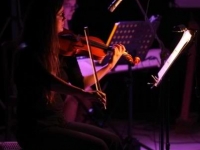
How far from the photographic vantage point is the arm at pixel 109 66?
3.25 metres

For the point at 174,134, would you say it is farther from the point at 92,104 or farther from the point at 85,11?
the point at 85,11

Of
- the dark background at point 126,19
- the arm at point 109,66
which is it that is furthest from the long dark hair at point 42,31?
the dark background at point 126,19

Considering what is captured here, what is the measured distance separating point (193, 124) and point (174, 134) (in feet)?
1.41

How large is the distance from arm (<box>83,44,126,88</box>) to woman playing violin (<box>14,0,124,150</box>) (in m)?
0.56

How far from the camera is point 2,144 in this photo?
3.19 metres

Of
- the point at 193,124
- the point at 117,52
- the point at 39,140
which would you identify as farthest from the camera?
the point at 193,124

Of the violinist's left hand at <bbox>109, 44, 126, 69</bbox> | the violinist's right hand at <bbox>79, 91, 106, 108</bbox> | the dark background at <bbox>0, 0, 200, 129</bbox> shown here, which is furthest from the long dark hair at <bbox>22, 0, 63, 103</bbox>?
the dark background at <bbox>0, 0, 200, 129</bbox>

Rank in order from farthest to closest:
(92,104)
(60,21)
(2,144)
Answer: (92,104), (2,144), (60,21)

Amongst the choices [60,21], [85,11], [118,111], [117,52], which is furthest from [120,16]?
[60,21]

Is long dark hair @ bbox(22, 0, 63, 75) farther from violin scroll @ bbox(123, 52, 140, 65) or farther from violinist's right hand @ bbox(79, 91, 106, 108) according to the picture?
violin scroll @ bbox(123, 52, 140, 65)

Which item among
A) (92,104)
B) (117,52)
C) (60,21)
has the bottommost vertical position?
(92,104)

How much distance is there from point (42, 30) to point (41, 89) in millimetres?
349

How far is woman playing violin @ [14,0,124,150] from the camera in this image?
8.66ft

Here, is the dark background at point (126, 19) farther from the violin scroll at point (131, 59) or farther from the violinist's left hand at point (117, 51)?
the violinist's left hand at point (117, 51)
